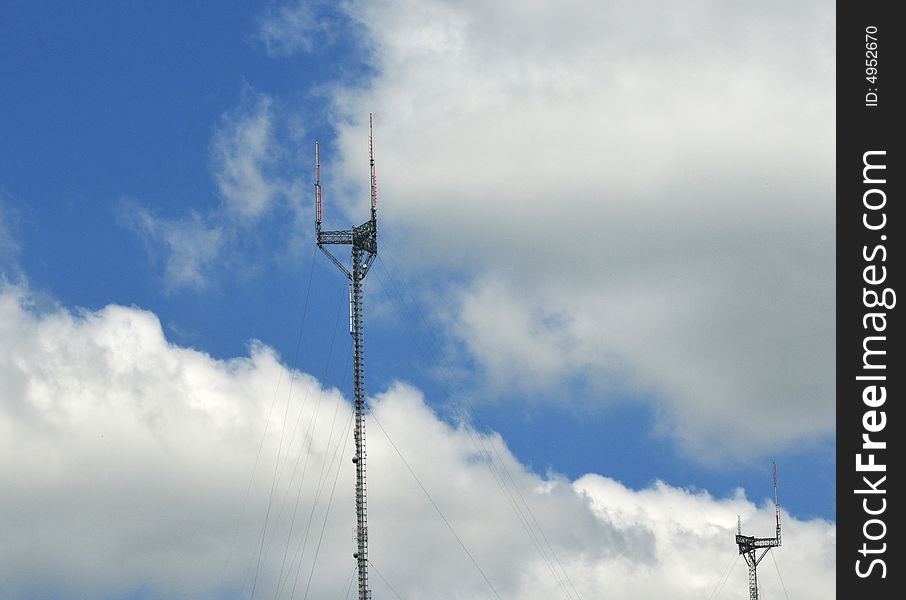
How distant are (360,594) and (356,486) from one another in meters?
7.25

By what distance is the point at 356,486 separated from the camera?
4702 inches

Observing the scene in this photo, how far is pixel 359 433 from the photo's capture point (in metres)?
120
